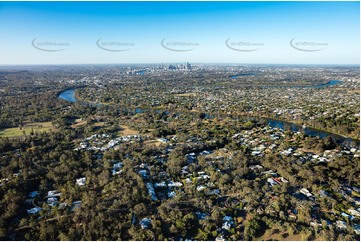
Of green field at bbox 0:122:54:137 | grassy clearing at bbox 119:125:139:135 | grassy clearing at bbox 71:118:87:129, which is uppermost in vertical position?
grassy clearing at bbox 119:125:139:135

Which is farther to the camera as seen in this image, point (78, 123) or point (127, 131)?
point (78, 123)

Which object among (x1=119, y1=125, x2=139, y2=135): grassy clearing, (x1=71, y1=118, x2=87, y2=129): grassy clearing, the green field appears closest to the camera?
(x1=119, y1=125, x2=139, y2=135): grassy clearing

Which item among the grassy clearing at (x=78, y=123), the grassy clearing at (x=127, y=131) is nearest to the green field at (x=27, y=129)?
the grassy clearing at (x=78, y=123)

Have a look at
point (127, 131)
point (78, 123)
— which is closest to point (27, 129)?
point (78, 123)

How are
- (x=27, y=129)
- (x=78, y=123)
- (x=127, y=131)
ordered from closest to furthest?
(x=127, y=131), (x=27, y=129), (x=78, y=123)

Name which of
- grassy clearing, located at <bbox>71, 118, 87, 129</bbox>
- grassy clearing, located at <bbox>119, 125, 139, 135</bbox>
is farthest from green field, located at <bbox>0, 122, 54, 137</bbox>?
grassy clearing, located at <bbox>119, 125, 139, 135</bbox>

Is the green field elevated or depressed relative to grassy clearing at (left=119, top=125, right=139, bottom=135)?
depressed

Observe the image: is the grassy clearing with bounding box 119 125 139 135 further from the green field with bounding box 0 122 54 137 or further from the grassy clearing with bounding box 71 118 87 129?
the green field with bounding box 0 122 54 137

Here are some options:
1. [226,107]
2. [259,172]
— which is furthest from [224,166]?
[226,107]

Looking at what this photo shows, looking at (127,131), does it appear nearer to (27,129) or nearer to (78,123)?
(78,123)
